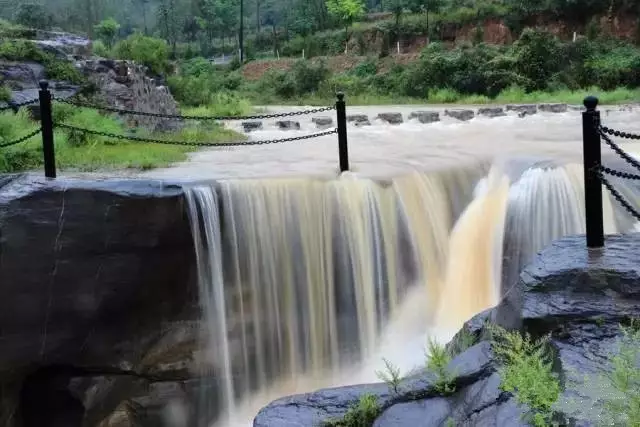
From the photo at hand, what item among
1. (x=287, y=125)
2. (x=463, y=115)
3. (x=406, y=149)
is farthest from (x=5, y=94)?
(x=463, y=115)

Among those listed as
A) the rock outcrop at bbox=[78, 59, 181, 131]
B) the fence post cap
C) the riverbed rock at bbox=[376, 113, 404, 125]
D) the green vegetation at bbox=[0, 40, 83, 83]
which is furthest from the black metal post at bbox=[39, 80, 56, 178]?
the riverbed rock at bbox=[376, 113, 404, 125]

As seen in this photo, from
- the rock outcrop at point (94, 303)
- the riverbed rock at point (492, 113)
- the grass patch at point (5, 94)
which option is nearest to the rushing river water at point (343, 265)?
the rock outcrop at point (94, 303)

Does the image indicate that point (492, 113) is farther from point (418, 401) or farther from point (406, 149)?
point (418, 401)

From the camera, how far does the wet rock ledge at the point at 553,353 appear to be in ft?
14.3

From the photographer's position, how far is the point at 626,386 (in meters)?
3.77

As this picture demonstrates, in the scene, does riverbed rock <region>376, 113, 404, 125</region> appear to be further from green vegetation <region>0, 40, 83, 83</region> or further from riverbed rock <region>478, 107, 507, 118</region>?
green vegetation <region>0, 40, 83, 83</region>

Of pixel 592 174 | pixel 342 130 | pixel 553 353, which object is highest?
pixel 342 130

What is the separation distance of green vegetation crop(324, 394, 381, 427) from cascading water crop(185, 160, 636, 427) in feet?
11.3

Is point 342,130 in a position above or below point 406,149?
above

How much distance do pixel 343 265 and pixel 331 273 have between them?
168 millimetres

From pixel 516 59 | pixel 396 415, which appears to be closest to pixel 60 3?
pixel 516 59

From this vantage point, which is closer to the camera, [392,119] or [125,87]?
[125,87]

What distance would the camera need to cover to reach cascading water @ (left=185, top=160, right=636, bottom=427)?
8508 mm

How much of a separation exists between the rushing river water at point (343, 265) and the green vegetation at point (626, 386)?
13.8 ft
